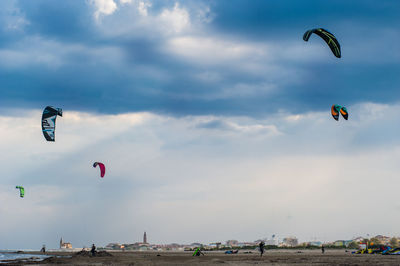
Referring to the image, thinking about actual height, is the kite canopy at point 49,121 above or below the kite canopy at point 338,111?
below

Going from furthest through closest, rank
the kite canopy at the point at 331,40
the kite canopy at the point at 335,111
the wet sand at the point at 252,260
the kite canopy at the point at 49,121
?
the kite canopy at the point at 335,111 → the kite canopy at the point at 49,121 → the wet sand at the point at 252,260 → the kite canopy at the point at 331,40

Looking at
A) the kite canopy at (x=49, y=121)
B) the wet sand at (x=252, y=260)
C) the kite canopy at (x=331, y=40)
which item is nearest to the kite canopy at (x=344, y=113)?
the wet sand at (x=252, y=260)

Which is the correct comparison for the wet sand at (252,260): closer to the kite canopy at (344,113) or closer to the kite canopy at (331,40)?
the kite canopy at (344,113)

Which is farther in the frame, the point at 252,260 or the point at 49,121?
the point at 252,260

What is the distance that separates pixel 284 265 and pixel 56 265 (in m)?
15.7

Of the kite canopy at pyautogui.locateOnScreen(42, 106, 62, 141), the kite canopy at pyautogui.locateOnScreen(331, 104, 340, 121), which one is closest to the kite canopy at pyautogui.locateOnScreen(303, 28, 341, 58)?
the kite canopy at pyautogui.locateOnScreen(331, 104, 340, 121)

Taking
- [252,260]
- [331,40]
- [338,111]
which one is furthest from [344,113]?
[252,260]

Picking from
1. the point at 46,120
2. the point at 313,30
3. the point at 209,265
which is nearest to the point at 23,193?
the point at 46,120

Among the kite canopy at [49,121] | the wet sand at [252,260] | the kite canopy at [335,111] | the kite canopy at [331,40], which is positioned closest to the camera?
the kite canopy at [331,40]

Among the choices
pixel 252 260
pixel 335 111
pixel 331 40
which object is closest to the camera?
pixel 331 40

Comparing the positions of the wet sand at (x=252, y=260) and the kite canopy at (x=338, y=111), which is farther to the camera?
the kite canopy at (x=338, y=111)

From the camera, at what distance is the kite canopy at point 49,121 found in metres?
33.4

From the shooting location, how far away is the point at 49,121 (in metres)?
34.2

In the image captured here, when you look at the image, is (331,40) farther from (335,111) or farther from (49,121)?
(49,121)
